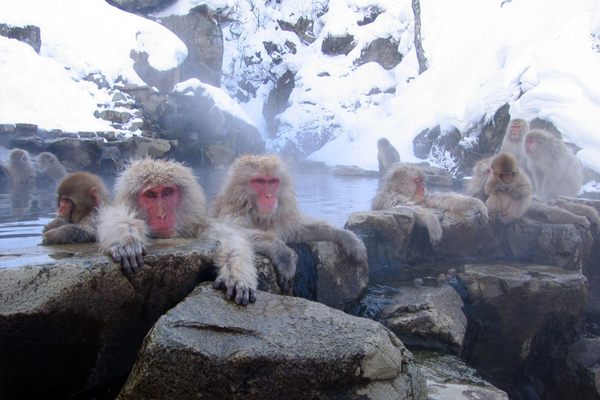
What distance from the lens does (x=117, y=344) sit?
86.9 inches

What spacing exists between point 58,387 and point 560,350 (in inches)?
139

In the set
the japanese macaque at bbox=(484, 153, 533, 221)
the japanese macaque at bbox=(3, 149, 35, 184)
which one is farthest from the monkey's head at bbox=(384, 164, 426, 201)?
the japanese macaque at bbox=(3, 149, 35, 184)

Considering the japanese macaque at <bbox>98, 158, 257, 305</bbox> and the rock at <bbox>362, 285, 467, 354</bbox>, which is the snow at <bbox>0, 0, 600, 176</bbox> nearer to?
the rock at <bbox>362, 285, 467, 354</bbox>

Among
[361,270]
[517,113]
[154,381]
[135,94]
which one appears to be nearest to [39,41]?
[135,94]

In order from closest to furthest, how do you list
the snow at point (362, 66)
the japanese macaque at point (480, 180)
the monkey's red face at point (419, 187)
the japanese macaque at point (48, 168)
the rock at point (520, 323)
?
1. the rock at point (520, 323)
2. the monkey's red face at point (419, 187)
3. the japanese macaque at point (480, 180)
4. the japanese macaque at point (48, 168)
5. the snow at point (362, 66)

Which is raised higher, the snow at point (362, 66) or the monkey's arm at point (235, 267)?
the snow at point (362, 66)

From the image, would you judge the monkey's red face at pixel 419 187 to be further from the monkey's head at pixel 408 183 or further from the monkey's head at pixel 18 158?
the monkey's head at pixel 18 158

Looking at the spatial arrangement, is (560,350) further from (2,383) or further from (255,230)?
(2,383)

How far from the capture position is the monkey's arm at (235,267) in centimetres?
217

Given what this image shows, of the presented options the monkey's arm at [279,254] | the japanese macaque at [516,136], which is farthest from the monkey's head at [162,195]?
the japanese macaque at [516,136]

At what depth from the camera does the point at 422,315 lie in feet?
11.3

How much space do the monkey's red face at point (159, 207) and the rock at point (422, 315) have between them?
5.08ft

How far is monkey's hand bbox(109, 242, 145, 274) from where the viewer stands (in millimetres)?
2182

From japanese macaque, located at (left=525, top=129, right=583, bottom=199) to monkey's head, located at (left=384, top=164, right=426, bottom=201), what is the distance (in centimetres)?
232
